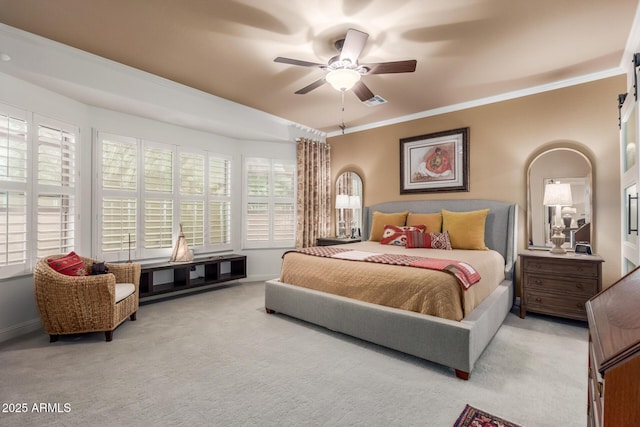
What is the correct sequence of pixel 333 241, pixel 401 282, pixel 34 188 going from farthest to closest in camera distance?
pixel 333 241
pixel 34 188
pixel 401 282

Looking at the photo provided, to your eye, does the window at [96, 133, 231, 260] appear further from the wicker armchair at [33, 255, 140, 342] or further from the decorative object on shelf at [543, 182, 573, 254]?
the decorative object on shelf at [543, 182, 573, 254]

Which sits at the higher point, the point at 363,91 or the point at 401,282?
the point at 363,91

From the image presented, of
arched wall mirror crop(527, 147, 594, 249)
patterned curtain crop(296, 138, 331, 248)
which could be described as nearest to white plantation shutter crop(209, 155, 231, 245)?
patterned curtain crop(296, 138, 331, 248)

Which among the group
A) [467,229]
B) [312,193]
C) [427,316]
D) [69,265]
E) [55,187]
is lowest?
[427,316]

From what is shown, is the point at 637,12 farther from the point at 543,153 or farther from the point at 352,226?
the point at 352,226

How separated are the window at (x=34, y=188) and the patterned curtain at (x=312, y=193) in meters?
3.24

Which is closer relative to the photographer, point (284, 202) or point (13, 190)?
point (13, 190)

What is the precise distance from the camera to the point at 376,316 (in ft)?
8.66

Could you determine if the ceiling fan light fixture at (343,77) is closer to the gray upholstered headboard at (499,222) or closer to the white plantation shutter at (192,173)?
the gray upholstered headboard at (499,222)

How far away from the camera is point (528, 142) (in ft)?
12.8

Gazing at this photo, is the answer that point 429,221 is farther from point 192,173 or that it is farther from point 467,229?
point 192,173

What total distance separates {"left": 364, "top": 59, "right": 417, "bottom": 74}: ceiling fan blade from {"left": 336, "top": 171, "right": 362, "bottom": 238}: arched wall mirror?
2838 millimetres

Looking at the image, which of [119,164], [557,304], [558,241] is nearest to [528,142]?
[558,241]

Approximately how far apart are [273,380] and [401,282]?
4.13 ft
